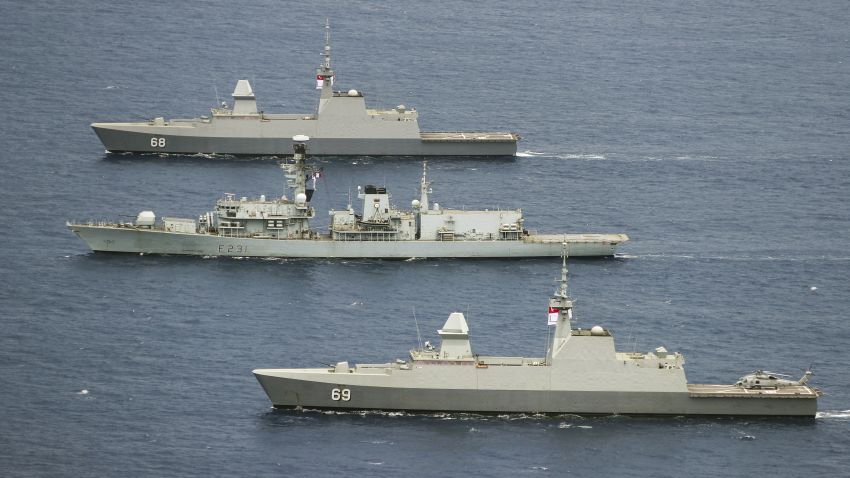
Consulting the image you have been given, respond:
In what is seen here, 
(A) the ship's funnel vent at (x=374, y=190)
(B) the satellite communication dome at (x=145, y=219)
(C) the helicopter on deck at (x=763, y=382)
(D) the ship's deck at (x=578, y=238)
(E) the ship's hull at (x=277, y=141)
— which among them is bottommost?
A: (C) the helicopter on deck at (x=763, y=382)

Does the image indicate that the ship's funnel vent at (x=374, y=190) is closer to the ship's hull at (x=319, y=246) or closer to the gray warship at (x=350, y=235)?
the gray warship at (x=350, y=235)

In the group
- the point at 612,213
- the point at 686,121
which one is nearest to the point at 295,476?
the point at 612,213

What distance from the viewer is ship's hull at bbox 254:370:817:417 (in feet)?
404

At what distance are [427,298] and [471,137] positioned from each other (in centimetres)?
4165

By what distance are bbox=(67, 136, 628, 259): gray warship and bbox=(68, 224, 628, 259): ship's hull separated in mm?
67

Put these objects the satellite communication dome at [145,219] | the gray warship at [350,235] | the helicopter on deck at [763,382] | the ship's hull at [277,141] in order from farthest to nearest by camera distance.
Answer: the ship's hull at [277,141]
the gray warship at [350,235]
the satellite communication dome at [145,219]
the helicopter on deck at [763,382]

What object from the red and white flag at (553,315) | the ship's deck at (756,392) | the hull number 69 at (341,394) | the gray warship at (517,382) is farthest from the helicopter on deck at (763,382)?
the hull number 69 at (341,394)

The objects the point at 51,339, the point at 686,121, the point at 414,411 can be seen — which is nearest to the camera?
the point at 414,411

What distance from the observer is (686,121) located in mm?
196875

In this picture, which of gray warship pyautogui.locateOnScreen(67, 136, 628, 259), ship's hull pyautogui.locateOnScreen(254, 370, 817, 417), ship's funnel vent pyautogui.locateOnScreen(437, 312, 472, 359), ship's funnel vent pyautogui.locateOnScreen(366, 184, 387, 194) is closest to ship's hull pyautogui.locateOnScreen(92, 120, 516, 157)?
gray warship pyautogui.locateOnScreen(67, 136, 628, 259)

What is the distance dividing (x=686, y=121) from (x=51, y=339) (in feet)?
254

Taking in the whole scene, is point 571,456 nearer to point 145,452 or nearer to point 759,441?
point 759,441

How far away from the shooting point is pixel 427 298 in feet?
478

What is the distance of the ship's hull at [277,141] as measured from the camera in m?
183
